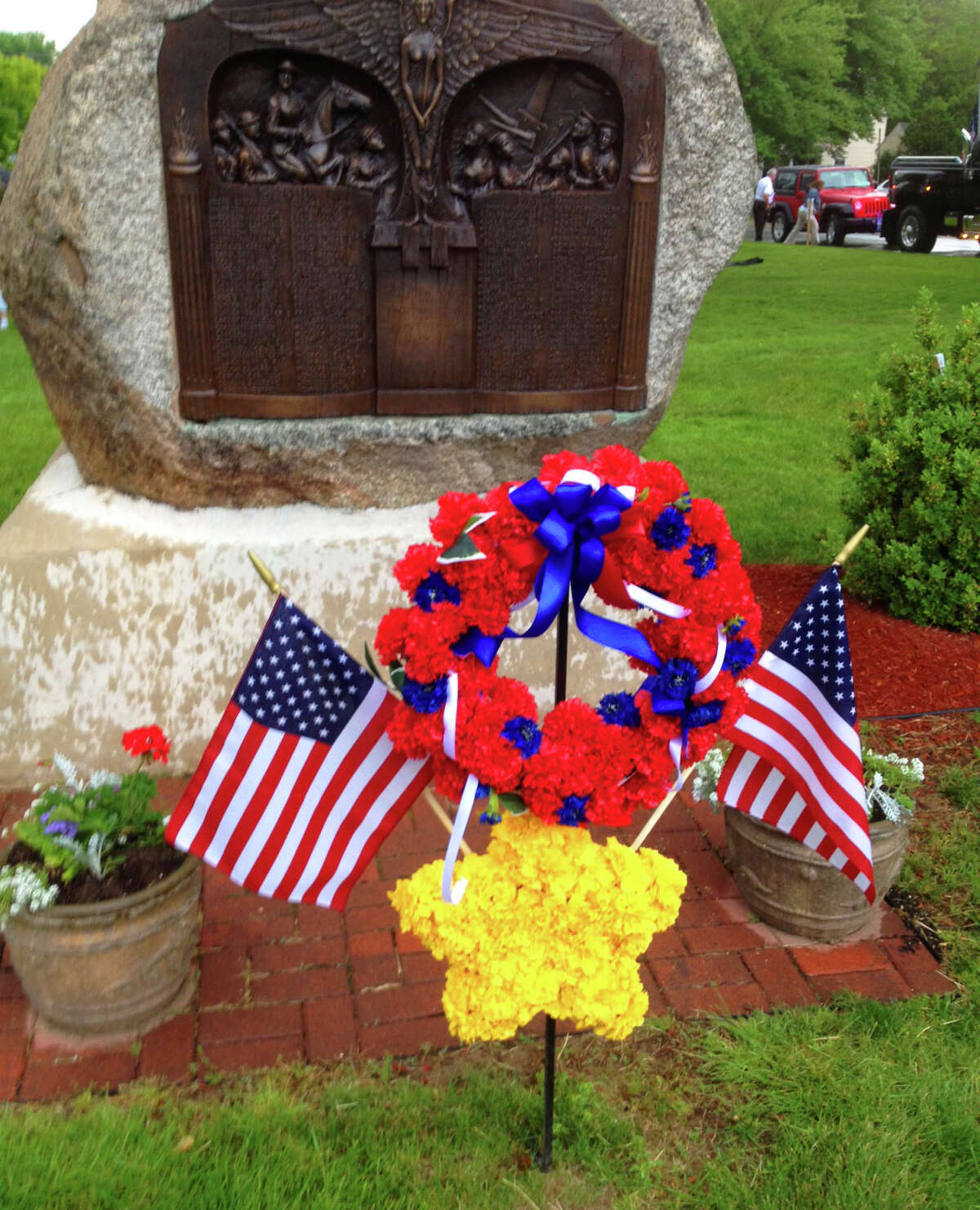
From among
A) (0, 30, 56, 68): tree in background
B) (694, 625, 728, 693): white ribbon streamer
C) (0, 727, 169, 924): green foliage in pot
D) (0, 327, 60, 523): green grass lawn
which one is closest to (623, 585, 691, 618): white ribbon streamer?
(694, 625, 728, 693): white ribbon streamer

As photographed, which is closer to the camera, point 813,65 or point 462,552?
point 462,552

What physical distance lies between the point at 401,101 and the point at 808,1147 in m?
3.28

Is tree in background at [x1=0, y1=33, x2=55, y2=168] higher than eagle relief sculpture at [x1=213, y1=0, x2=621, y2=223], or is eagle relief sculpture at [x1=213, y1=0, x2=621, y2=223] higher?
eagle relief sculpture at [x1=213, y1=0, x2=621, y2=223]

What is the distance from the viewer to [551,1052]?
262cm

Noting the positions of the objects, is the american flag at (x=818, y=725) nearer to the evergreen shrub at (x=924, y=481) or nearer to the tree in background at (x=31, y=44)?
the evergreen shrub at (x=924, y=481)

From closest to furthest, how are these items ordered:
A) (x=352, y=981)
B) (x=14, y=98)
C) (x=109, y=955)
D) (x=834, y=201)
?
1. (x=109, y=955)
2. (x=352, y=981)
3. (x=834, y=201)
4. (x=14, y=98)

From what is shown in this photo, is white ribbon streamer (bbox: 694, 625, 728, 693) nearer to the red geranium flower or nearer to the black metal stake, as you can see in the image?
the black metal stake

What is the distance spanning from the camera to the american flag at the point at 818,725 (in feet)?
10.0

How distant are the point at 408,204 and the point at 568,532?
7.19 feet

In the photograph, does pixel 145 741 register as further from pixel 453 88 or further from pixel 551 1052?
pixel 453 88

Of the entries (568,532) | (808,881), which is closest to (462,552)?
(568,532)

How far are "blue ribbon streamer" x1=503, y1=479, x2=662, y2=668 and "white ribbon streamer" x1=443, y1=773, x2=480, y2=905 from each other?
0.33 meters

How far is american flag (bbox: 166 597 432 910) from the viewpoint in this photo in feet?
8.94

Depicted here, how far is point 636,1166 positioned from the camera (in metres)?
2.76
